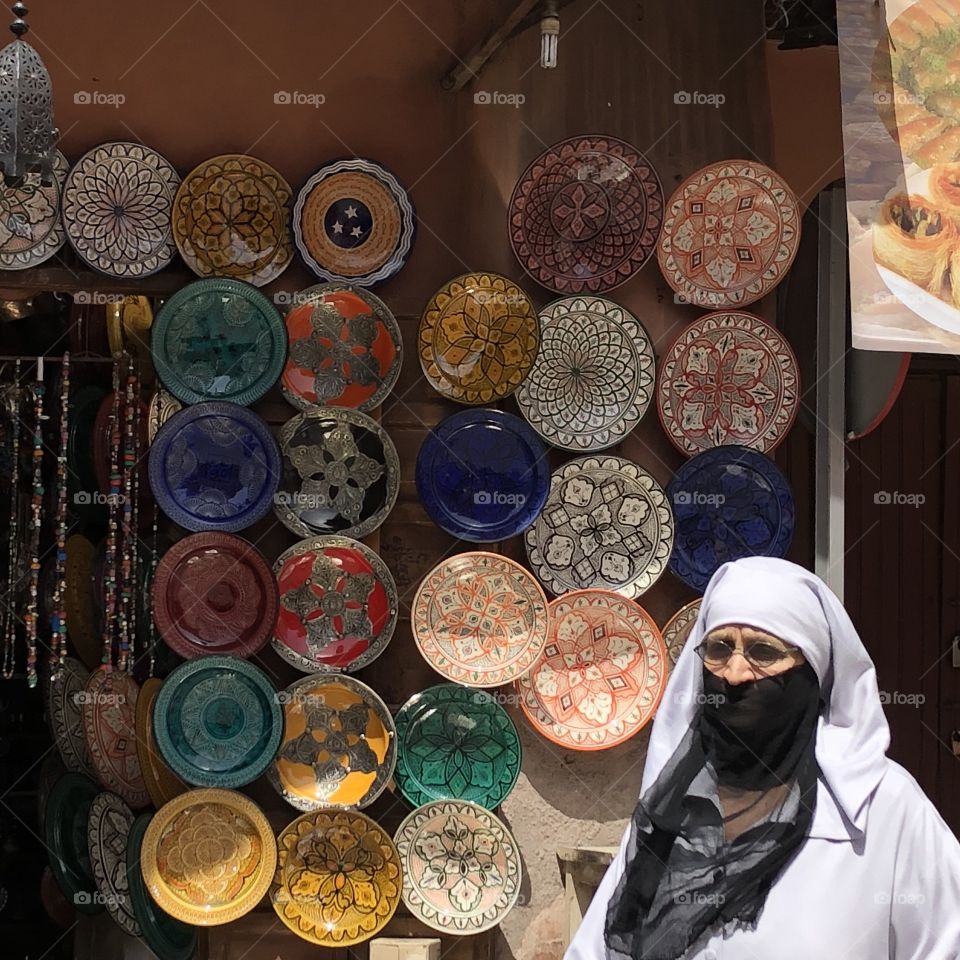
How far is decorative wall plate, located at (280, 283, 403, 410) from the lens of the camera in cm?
363

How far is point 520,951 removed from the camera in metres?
3.59

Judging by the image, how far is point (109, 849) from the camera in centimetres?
369

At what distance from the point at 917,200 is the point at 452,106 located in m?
1.32

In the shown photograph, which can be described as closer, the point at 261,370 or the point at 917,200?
the point at 917,200

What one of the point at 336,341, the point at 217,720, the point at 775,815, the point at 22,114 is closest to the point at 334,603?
the point at 217,720

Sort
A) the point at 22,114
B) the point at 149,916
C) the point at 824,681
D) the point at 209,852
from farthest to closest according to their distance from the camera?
1. the point at 149,916
2. the point at 209,852
3. the point at 824,681
4. the point at 22,114

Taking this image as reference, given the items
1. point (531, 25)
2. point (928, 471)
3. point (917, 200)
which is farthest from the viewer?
point (928, 471)

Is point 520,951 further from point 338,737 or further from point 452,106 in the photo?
point 452,106

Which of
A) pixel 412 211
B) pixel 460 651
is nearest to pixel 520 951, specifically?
pixel 460 651

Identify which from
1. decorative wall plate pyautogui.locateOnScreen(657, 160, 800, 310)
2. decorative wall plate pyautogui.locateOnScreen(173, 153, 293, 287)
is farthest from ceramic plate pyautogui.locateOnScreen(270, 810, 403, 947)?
decorative wall plate pyautogui.locateOnScreen(657, 160, 800, 310)

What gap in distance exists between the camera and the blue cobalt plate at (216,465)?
354 centimetres

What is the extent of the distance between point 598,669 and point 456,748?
443 mm

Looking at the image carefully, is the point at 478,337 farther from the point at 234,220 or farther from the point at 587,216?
the point at 234,220

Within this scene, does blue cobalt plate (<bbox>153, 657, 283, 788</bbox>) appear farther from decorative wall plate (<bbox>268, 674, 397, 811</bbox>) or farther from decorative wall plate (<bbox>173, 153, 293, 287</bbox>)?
decorative wall plate (<bbox>173, 153, 293, 287</bbox>)
